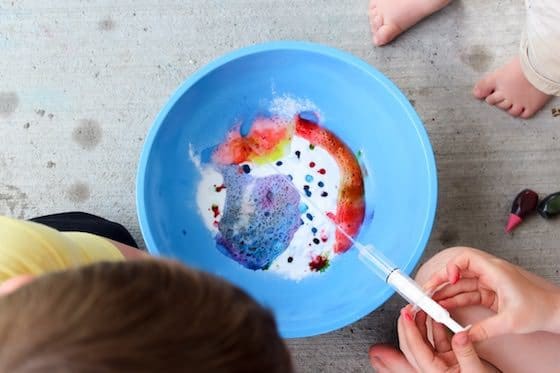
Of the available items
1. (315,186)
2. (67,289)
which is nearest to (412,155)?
(315,186)

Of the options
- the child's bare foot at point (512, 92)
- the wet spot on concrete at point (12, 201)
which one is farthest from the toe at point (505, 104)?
the wet spot on concrete at point (12, 201)

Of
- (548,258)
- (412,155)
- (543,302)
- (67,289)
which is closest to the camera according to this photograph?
(67,289)

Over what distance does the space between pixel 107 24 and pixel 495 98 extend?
695 millimetres

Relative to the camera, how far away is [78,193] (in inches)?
37.2

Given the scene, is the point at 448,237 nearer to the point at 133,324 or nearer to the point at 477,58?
the point at 477,58

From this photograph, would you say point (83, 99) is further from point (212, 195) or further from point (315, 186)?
point (315, 186)

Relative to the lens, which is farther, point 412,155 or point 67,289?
point 412,155

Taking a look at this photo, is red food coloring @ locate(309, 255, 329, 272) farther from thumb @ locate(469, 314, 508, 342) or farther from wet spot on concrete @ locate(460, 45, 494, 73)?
wet spot on concrete @ locate(460, 45, 494, 73)

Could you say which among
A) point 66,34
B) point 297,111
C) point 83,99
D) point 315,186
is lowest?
point 315,186

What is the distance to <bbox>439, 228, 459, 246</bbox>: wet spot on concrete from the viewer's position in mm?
924

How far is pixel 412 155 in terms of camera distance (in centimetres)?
82

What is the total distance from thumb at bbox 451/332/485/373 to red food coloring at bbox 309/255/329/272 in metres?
0.28

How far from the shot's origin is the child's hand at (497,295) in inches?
25.0

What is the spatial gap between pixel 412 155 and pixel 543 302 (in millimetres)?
270
